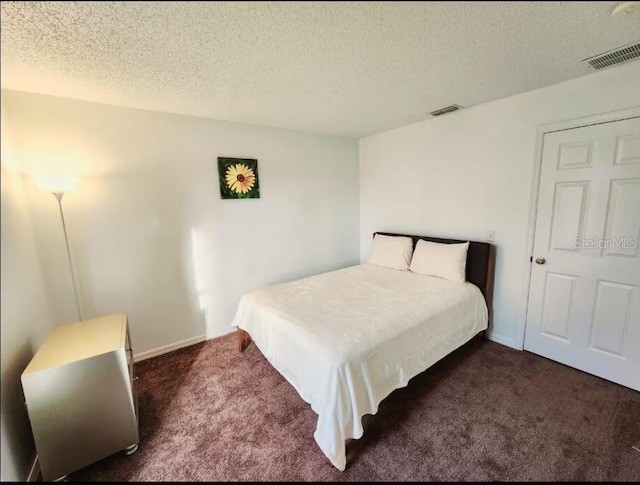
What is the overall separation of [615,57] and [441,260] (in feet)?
5.83

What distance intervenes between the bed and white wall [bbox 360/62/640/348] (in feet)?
0.63

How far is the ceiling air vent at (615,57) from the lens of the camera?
158 centimetres

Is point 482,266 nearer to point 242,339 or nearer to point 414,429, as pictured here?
point 414,429

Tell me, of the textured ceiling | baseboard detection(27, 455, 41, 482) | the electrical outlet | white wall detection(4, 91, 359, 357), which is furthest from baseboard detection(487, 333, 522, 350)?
baseboard detection(27, 455, 41, 482)

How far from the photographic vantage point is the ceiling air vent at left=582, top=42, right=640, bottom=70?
5.20 feet

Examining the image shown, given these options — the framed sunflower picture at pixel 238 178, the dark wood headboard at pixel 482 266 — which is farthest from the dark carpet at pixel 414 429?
the framed sunflower picture at pixel 238 178

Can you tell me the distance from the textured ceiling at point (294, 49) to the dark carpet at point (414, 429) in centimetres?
219

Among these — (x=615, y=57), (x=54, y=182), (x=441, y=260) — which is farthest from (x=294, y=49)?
(x=441, y=260)

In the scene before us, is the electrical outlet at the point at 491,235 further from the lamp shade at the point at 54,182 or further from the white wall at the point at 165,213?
the lamp shade at the point at 54,182

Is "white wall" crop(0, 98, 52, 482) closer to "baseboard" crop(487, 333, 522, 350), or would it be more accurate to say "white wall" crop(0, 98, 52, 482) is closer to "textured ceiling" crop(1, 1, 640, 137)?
"textured ceiling" crop(1, 1, 640, 137)

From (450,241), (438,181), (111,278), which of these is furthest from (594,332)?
(111,278)

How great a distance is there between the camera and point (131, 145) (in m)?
2.26

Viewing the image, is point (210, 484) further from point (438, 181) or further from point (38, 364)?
point (438, 181)

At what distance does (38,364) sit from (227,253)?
162 centimetres
